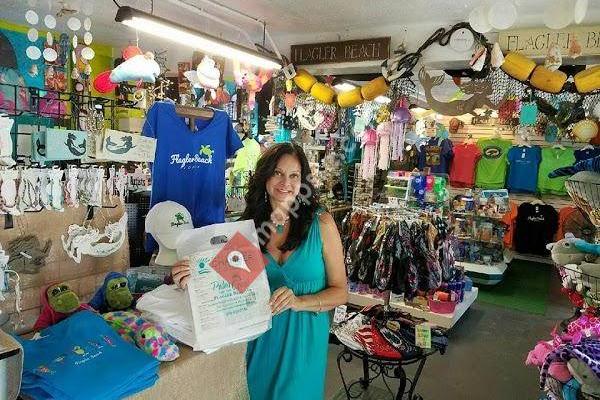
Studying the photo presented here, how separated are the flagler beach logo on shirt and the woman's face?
0.86 meters

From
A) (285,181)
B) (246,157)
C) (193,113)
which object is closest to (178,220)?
(285,181)

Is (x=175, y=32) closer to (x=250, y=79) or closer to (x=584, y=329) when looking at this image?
(x=250, y=79)

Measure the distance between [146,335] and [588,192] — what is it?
66.9 inches

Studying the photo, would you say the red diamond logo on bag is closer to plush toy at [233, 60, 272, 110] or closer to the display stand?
the display stand

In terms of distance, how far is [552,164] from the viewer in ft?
25.3

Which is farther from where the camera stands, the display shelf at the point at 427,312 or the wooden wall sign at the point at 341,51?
the wooden wall sign at the point at 341,51

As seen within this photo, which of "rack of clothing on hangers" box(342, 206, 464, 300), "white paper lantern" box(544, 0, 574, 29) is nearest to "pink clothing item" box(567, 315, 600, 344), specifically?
"rack of clothing on hangers" box(342, 206, 464, 300)

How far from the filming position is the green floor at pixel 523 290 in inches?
224

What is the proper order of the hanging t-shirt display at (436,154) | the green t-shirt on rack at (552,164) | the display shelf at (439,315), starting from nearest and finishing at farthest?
the display shelf at (439,315)
the green t-shirt on rack at (552,164)
the hanging t-shirt display at (436,154)

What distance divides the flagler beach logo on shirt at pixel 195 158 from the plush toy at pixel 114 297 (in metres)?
1.14

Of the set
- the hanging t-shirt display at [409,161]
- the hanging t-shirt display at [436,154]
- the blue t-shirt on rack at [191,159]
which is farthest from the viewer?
the hanging t-shirt display at [409,161]

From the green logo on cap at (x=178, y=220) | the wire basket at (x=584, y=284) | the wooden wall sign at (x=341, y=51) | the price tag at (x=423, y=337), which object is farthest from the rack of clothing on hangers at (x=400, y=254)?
the wooden wall sign at (x=341, y=51)

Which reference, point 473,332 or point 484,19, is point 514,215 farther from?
point 484,19

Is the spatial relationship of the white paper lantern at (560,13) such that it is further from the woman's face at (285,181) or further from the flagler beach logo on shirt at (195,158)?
the flagler beach logo on shirt at (195,158)
